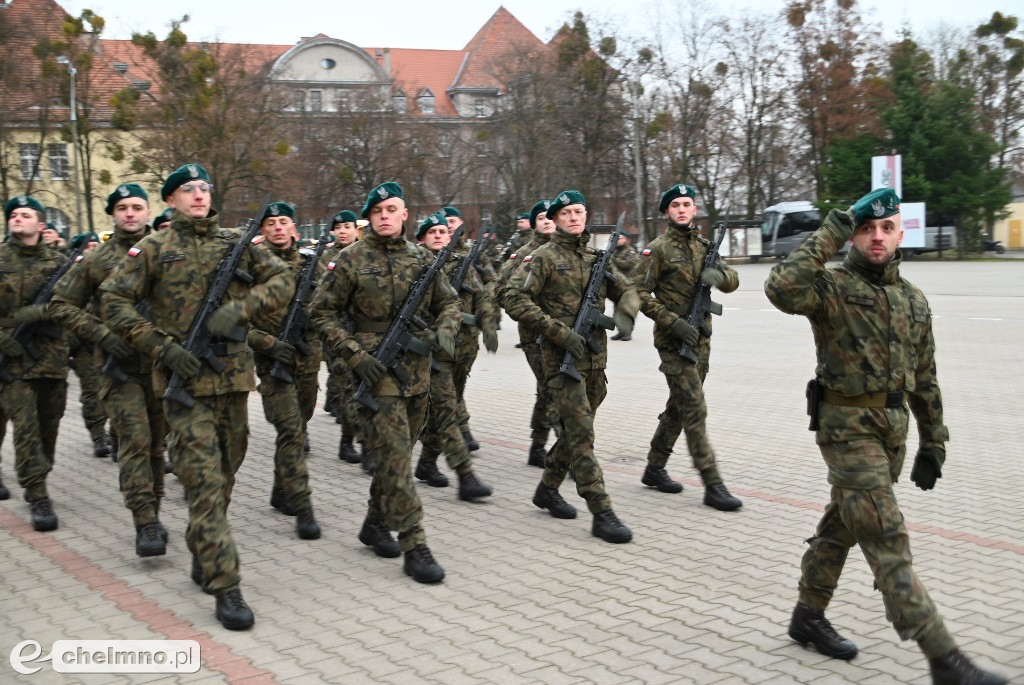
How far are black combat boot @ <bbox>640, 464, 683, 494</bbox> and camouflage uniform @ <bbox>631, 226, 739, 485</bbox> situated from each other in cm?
20

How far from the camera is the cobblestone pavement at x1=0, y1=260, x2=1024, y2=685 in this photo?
15.9 ft

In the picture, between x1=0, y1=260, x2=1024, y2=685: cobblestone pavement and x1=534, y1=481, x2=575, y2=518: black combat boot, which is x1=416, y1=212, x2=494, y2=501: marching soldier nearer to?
x1=0, y1=260, x2=1024, y2=685: cobblestone pavement

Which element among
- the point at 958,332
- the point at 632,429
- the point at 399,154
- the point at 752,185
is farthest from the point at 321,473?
the point at 752,185

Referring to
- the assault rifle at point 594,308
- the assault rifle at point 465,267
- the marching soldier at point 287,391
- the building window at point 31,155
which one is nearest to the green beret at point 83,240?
the marching soldier at point 287,391

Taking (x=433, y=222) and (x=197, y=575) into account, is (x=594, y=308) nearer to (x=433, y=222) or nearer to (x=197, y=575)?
(x=197, y=575)

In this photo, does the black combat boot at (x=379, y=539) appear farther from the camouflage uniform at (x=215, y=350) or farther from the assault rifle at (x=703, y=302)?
the assault rifle at (x=703, y=302)

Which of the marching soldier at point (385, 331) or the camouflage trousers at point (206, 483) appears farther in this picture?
the marching soldier at point (385, 331)

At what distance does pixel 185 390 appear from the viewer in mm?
5551

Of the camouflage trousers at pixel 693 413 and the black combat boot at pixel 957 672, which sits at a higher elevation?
the camouflage trousers at pixel 693 413

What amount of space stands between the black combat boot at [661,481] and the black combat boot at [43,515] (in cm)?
420

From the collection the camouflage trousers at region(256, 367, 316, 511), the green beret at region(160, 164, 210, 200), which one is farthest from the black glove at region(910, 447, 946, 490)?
the camouflage trousers at region(256, 367, 316, 511)

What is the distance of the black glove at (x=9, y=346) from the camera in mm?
7516

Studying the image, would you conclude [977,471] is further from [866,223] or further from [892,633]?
[866,223]

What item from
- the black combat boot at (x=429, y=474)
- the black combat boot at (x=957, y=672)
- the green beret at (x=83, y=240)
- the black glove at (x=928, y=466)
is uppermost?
the green beret at (x=83, y=240)
